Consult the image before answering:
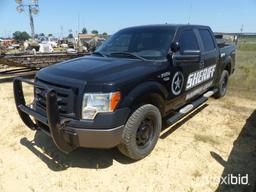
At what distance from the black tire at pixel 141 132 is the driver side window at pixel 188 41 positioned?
1340mm

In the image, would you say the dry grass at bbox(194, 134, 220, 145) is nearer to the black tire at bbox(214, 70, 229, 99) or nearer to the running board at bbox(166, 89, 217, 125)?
the running board at bbox(166, 89, 217, 125)

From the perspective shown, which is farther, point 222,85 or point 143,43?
point 222,85

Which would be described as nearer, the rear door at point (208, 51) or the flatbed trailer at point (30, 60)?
the rear door at point (208, 51)

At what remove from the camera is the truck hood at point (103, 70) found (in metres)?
2.89

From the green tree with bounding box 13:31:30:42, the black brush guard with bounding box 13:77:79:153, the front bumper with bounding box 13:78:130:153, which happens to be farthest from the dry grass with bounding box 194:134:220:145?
the green tree with bounding box 13:31:30:42

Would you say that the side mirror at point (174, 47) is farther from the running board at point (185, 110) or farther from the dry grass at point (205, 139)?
the dry grass at point (205, 139)

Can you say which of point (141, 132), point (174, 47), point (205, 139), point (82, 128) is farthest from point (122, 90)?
point (205, 139)

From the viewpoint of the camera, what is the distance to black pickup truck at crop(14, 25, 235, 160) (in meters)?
2.79

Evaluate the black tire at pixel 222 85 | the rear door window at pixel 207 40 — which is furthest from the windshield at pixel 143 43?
the black tire at pixel 222 85

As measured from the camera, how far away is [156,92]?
3.40m

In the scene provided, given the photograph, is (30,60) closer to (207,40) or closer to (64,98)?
(207,40)

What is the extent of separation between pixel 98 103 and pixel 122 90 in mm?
331

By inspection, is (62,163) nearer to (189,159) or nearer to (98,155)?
(98,155)

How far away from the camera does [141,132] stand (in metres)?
3.38
